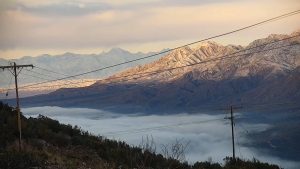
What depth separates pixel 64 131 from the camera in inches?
1844

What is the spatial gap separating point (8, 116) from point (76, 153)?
10231 millimetres

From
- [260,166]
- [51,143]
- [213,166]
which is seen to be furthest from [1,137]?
[260,166]

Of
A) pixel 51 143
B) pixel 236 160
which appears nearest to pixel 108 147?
pixel 51 143

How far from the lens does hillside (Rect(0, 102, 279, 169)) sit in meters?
28.9

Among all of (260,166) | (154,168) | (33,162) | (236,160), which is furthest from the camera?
(236,160)

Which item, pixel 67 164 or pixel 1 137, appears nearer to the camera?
pixel 67 164

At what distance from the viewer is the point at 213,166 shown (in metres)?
39.5

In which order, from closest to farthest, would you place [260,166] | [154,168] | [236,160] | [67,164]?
[67,164] < [154,168] < [260,166] < [236,160]

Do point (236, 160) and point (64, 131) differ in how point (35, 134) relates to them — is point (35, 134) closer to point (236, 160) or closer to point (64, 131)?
point (64, 131)

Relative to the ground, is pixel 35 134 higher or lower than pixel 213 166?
higher

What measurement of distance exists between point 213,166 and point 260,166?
3.68 meters

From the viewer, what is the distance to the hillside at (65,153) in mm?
28884

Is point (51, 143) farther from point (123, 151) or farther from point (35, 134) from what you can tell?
point (123, 151)

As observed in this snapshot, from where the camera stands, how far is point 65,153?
35906 mm
